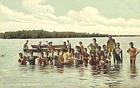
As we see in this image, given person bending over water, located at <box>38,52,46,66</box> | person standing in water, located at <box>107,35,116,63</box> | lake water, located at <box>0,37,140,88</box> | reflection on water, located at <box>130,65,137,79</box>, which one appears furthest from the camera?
person bending over water, located at <box>38,52,46,66</box>

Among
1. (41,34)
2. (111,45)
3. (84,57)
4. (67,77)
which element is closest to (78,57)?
(84,57)

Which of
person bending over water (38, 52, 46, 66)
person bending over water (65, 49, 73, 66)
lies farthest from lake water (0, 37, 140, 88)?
person bending over water (65, 49, 73, 66)

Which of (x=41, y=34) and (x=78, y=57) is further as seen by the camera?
(x=78, y=57)

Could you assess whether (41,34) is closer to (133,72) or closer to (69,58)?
(69,58)

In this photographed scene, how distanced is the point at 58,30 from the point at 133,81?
3685mm

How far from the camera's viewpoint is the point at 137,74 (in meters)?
11.1

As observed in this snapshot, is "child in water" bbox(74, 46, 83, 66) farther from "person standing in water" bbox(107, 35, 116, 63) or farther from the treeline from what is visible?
"person standing in water" bbox(107, 35, 116, 63)

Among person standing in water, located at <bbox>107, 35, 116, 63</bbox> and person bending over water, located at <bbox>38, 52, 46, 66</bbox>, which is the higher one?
person standing in water, located at <bbox>107, 35, 116, 63</bbox>

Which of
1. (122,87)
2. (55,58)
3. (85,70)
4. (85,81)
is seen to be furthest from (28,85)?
(55,58)

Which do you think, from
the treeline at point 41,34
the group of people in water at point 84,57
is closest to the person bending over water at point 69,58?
the group of people in water at point 84,57

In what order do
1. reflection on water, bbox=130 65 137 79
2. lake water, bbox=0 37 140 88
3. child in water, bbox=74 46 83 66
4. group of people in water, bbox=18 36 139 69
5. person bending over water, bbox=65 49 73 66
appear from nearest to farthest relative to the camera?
lake water, bbox=0 37 140 88
reflection on water, bbox=130 65 137 79
group of people in water, bbox=18 36 139 69
person bending over water, bbox=65 49 73 66
child in water, bbox=74 46 83 66

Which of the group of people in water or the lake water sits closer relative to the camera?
the lake water

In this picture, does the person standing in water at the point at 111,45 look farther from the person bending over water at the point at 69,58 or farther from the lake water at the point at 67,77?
the person bending over water at the point at 69,58

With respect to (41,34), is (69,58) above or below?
below
